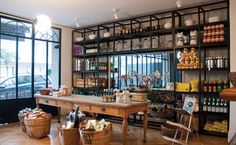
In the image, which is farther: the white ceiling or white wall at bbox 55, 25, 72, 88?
white wall at bbox 55, 25, 72, 88

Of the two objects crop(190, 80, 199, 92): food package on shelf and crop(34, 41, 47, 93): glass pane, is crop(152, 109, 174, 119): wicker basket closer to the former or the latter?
crop(190, 80, 199, 92): food package on shelf

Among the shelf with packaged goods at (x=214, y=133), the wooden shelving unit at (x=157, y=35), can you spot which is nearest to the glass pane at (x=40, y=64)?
the wooden shelving unit at (x=157, y=35)

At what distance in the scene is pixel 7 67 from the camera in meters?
5.57

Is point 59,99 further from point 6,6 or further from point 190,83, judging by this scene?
point 190,83

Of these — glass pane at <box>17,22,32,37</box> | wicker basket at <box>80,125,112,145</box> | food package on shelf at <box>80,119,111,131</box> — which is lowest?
wicker basket at <box>80,125,112,145</box>

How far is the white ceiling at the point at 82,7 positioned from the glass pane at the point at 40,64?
Answer: 870mm

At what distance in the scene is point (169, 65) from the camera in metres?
5.30

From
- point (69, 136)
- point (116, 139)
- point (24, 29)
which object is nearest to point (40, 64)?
point (24, 29)

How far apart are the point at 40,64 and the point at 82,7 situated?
2.30 meters

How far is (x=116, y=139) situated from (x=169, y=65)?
222 centimetres

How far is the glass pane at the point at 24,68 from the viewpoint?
5844 mm

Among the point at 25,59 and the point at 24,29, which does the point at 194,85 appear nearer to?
the point at 25,59

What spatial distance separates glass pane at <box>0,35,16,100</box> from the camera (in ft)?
17.9

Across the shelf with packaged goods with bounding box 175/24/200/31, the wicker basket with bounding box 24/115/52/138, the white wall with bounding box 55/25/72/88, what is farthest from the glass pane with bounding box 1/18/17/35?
the shelf with packaged goods with bounding box 175/24/200/31
